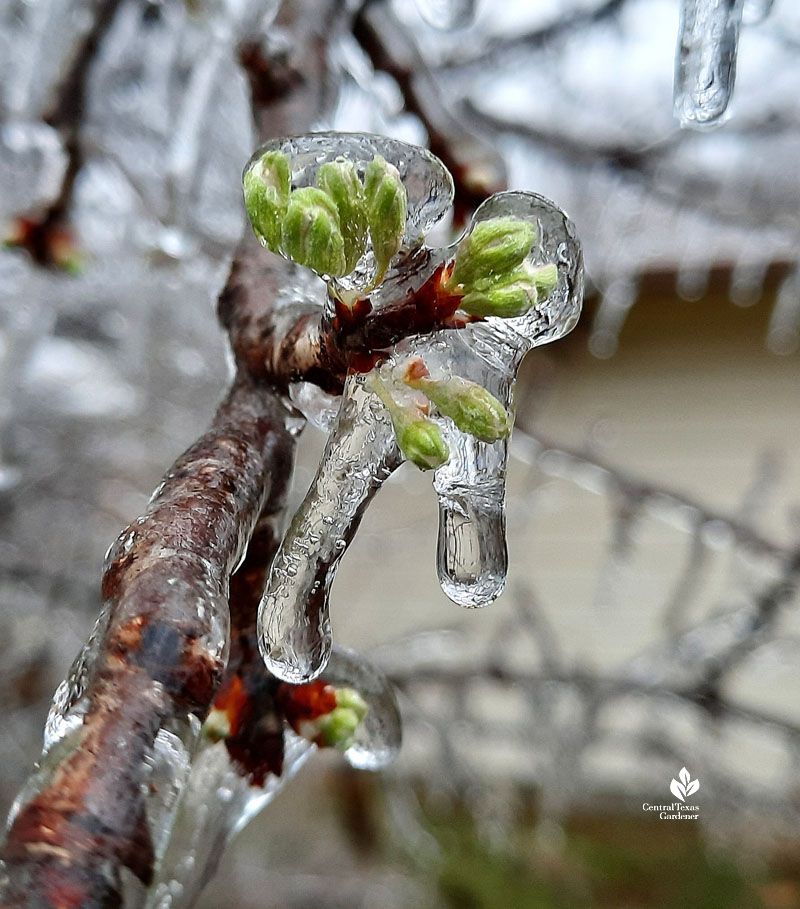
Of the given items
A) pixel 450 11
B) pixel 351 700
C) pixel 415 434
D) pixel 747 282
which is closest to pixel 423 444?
pixel 415 434

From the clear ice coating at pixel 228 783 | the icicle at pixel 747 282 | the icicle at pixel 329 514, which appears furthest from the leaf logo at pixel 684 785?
the icicle at pixel 329 514

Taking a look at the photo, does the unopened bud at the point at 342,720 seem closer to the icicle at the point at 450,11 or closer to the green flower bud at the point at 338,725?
the green flower bud at the point at 338,725

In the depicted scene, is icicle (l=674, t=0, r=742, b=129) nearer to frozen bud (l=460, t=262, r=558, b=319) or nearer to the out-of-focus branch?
frozen bud (l=460, t=262, r=558, b=319)

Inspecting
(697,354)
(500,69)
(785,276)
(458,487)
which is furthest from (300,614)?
(697,354)

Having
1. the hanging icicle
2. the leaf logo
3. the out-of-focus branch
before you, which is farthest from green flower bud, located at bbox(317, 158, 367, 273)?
the leaf logo

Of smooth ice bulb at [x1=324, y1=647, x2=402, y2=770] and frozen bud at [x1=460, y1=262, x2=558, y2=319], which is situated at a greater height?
frozen bud at [x1=460, y1=262, x2=558, y2=319]

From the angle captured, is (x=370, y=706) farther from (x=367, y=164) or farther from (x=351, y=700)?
(x=367, y=164)
